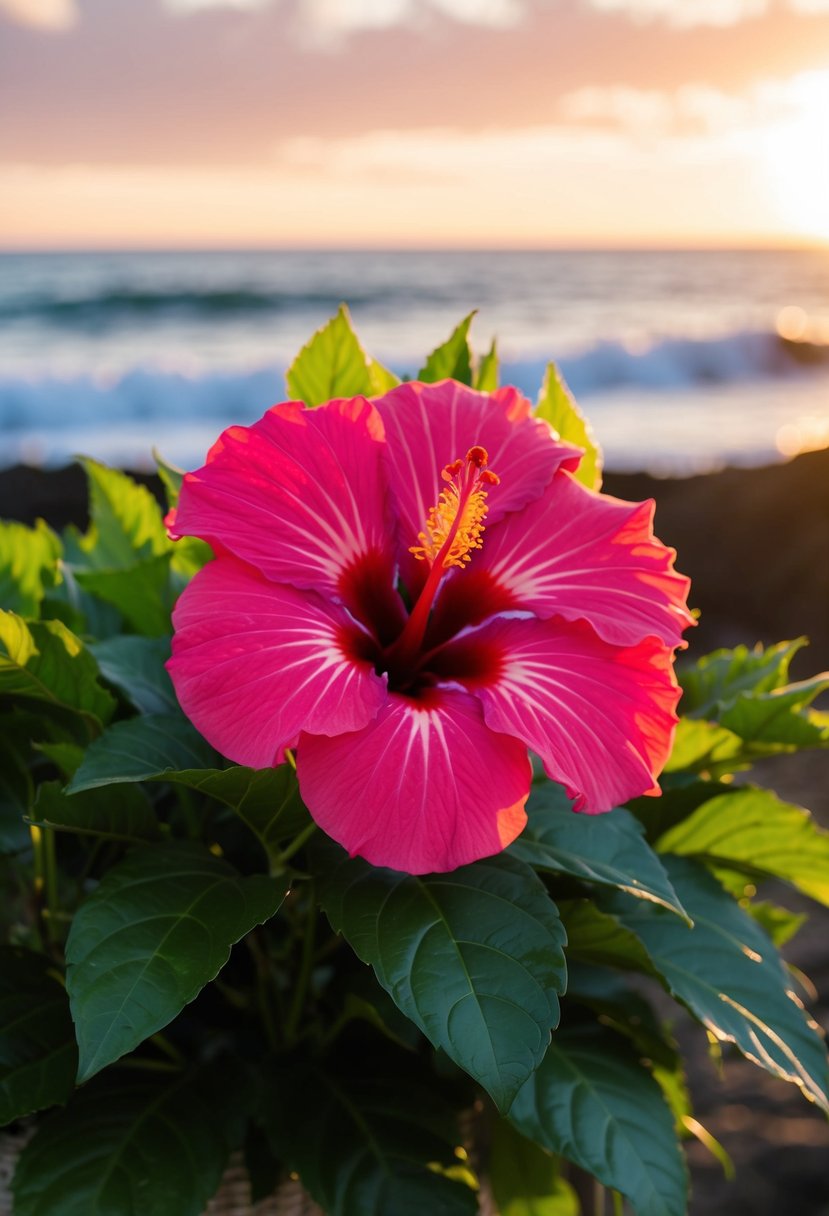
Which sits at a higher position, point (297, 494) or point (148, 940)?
point (297, 494)

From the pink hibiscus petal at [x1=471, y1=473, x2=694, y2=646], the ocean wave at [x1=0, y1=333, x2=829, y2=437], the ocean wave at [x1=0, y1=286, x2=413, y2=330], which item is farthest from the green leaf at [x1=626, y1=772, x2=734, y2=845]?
the ocean wave at [x1=0, y1=286, x2=413, y2=330]

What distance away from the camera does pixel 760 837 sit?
729 millimetres

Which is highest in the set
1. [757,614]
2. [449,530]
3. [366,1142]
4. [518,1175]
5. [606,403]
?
[449,530]

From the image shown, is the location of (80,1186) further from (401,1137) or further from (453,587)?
(453,587)

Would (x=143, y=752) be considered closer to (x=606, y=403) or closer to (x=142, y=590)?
(x=142, y=590)

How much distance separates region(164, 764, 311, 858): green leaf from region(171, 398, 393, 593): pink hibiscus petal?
0.10 metres

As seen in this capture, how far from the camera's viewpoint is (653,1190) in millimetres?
619

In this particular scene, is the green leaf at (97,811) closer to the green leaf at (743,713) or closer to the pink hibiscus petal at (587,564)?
the pink hibiscus petal at (587,564)

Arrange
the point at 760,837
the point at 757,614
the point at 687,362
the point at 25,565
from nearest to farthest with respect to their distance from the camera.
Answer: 1. the point at 760,837
2. the point at 25,565
3. the point at 757,614
4. the point at 687,362

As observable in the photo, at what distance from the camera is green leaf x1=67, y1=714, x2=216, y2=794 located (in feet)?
1.78

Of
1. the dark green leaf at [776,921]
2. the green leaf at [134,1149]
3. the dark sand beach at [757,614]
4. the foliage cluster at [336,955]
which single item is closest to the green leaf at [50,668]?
the foliage cluster at [336,955]

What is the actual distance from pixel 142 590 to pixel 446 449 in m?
0.24

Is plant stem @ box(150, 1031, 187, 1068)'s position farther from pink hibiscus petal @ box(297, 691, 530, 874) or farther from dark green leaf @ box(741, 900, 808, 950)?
dark green leaf @ box(741, 900, 808, 950)

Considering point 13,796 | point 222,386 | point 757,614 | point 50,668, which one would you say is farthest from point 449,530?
point 222,386
